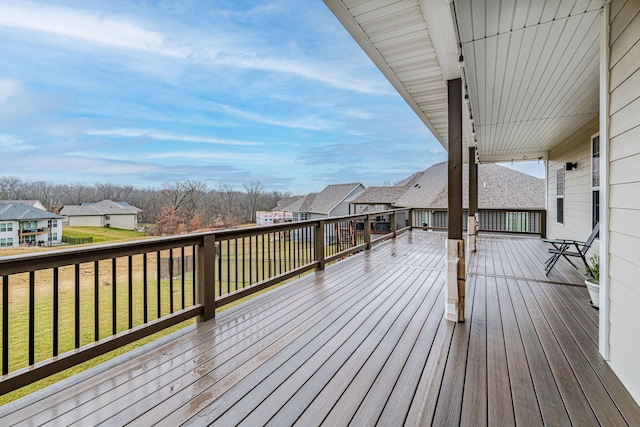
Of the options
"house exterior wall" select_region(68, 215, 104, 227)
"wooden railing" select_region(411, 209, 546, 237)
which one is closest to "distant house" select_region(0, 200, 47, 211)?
"house exterior wall" select_region(68, 215, 104, 227)

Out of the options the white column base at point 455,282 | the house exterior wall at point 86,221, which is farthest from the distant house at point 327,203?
the white column base at point 455,282

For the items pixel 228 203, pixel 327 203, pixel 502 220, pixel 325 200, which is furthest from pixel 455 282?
pixel 325 200

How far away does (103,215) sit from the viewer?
7.08m

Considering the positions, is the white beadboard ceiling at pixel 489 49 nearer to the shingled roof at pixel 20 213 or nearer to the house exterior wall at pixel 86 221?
the shingled roof at pixel 20 213

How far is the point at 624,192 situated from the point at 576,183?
17.9 feet

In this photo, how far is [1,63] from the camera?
10.1m

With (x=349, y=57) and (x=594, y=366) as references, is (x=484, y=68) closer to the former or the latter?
(x=594, y=366)

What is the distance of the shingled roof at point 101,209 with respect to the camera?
21.4 ft

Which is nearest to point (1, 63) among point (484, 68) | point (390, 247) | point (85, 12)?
point (85, 12)

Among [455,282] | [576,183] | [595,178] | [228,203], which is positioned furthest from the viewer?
[228,203]

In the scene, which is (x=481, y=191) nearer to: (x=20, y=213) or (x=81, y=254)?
(x=81, y=254)

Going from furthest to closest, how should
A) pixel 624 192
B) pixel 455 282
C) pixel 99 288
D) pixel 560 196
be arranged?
1. pixel 560 196
2. pixel 455 282
3. pixel 99 288
4. pixel 624 192

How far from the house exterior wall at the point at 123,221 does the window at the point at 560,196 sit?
34.1ft

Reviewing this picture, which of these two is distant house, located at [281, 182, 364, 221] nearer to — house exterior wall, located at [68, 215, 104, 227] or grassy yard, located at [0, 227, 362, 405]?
grassy yard, located at [0, 227, 362, 405]
